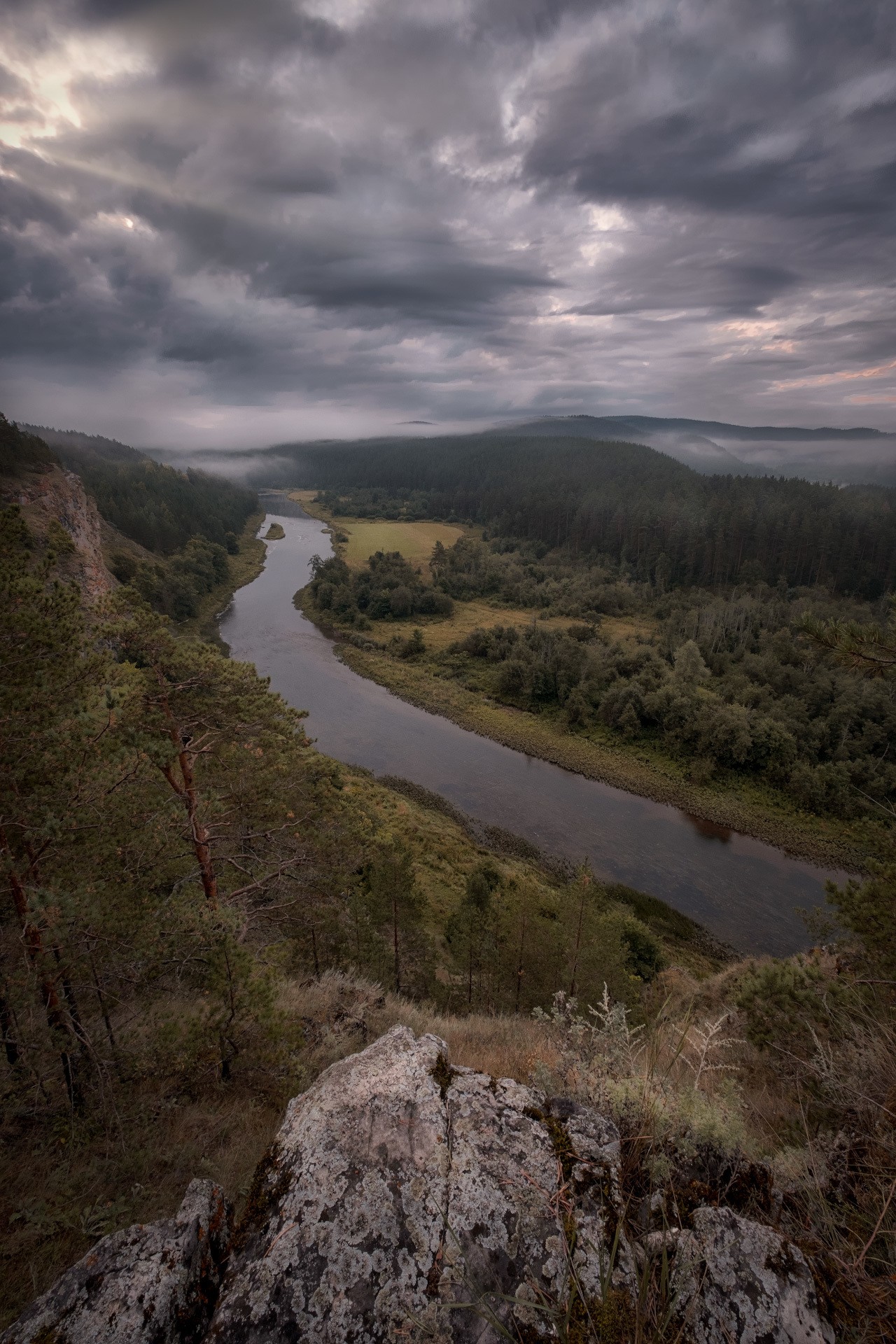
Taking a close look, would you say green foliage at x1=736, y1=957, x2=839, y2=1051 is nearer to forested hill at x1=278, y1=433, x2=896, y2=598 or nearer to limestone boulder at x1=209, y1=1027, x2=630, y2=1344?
limestone boulder at x1=209, y1=1027, x2=630, y2=1344

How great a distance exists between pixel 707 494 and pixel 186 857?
343 ft

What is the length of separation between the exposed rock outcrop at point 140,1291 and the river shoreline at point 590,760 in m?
26.0

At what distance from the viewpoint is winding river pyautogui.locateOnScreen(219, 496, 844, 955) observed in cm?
2702

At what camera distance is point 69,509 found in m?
43.5

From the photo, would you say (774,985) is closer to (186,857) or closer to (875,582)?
(186,857)

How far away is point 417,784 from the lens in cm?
3516

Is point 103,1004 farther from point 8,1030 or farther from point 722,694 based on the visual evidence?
Answer: point 722,694

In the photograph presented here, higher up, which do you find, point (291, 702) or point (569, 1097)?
point (569, 1097)

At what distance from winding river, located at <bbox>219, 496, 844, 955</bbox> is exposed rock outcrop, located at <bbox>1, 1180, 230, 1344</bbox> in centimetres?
2598

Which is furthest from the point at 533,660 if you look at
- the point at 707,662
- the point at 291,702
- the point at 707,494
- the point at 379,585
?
the point at 707,494

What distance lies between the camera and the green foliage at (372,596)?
6912 cm

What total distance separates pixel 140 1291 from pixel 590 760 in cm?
3892

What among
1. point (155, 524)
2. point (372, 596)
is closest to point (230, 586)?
point (155, 524)

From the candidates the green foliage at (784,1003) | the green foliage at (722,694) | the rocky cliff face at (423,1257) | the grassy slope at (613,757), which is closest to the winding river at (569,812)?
the grassy slope at (613,757)
